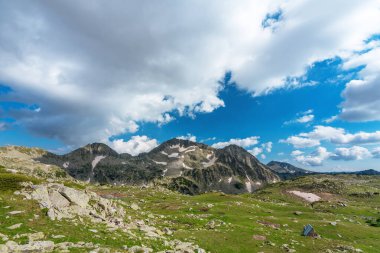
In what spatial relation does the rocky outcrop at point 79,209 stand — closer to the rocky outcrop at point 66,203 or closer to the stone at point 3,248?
the rocky outcrop at point 66,203

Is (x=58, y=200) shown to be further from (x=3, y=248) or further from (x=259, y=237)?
(x=259, y=237)

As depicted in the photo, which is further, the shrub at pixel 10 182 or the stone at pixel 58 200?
the shrub at pixel 10 182

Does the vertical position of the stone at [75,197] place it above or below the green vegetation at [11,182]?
below

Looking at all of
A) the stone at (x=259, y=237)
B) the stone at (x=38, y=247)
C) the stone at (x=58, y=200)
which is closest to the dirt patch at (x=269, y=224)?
the stone at (x=259, y=237)

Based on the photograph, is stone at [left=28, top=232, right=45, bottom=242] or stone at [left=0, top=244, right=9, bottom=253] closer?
stone at [left=0, top=244, right=9, bottom=253]

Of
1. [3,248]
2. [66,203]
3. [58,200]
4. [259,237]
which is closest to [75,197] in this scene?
[66,203]

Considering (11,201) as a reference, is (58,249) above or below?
below

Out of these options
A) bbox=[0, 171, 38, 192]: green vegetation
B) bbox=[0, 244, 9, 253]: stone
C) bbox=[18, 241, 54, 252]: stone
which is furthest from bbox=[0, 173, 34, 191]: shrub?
bbox=[0, 244, 9, 253]: stone

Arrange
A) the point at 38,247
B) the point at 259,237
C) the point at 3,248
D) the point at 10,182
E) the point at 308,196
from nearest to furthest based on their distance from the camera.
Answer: the point at 3,248
the point at 38,247
the point at 10,182
the point at 259,237
the point at 308,196

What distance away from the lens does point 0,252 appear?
2078 cm

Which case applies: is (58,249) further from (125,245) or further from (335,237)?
(335,237)

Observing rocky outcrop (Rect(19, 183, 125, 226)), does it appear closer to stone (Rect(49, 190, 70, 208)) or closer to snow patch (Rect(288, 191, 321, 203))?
stone (Rect(49, 190, 70, 208))

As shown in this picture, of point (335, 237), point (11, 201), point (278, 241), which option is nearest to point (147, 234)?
point (11, 201)

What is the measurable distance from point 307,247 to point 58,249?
33.8 metres
